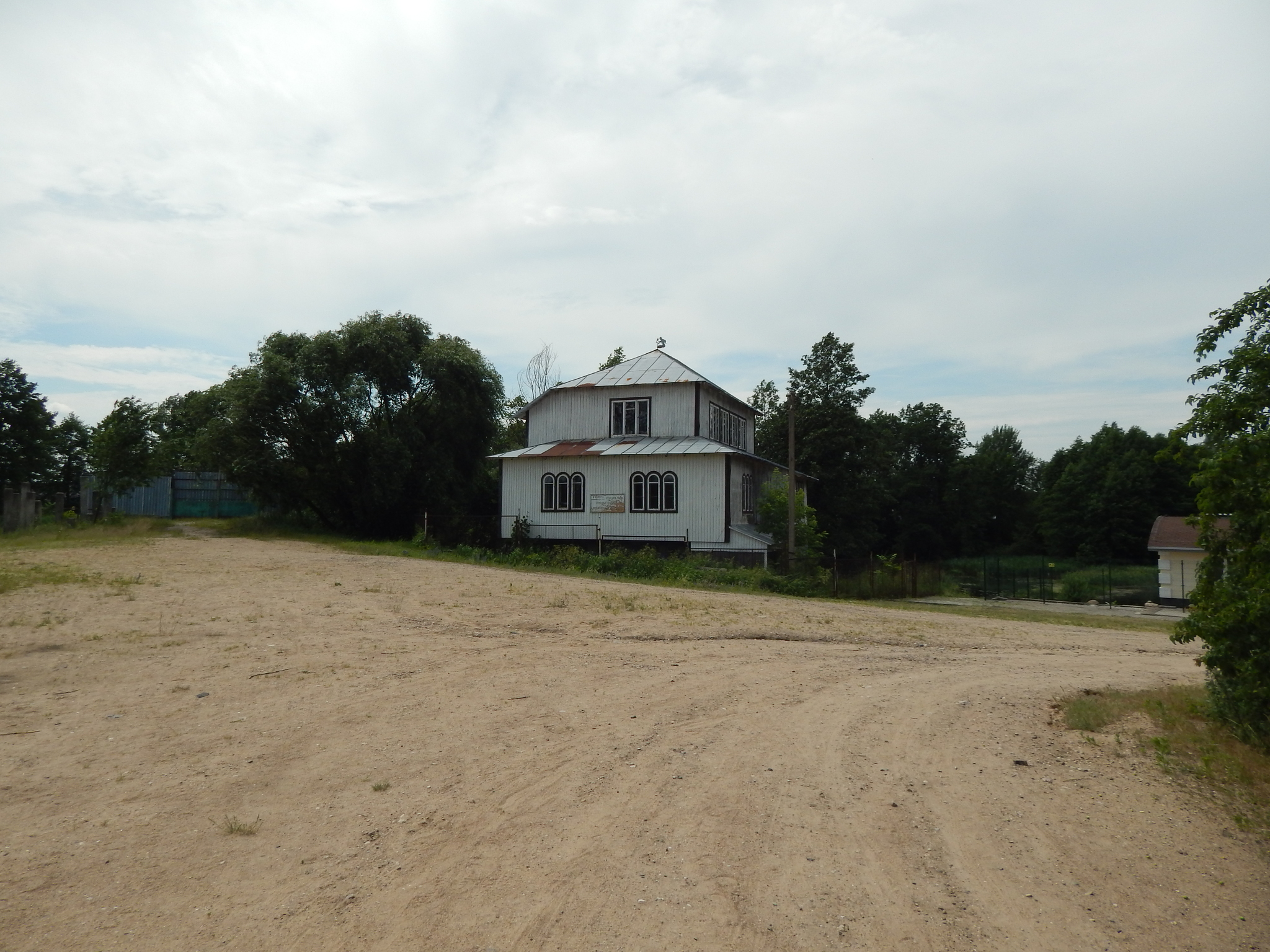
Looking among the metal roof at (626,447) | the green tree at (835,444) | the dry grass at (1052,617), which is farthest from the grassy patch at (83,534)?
the green tree at (835,444)

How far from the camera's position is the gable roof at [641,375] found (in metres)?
35.1

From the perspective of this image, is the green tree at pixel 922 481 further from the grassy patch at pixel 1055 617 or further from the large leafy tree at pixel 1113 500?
the grassy patch at pixel 1055 617

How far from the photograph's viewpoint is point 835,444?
49.2m

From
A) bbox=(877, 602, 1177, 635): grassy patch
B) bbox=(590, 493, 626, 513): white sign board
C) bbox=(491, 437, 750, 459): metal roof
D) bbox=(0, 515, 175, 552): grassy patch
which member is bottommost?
bbox=(877, 602, 1177, 635): grassy patch

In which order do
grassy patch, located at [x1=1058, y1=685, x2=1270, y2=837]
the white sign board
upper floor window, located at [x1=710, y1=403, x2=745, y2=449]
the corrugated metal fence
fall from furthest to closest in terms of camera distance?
1. the corrugated metal fence
2. upper floor window, located at [x1=710, y1=403, x2=745, y2=449]
3. the white sign board
4. grassy patch, located at [x1=1058, y1=685, x2=1270, y2=837]

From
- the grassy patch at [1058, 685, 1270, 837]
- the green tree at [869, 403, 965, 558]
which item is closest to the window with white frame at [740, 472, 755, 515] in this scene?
the grassy patch at [1058, 685, 1270, 837]

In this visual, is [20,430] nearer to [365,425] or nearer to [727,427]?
[365,425]

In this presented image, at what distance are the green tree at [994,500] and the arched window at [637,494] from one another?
46.6 meters

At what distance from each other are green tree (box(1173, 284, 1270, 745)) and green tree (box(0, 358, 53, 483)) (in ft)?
181

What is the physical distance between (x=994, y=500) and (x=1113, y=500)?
12.4 metres

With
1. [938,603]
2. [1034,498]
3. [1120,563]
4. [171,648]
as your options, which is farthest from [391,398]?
[1034,498]

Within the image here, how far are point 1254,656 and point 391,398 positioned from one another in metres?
36.5

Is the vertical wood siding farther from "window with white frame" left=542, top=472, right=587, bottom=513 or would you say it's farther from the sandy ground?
the sandy ground

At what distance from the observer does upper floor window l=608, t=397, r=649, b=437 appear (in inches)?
1389
